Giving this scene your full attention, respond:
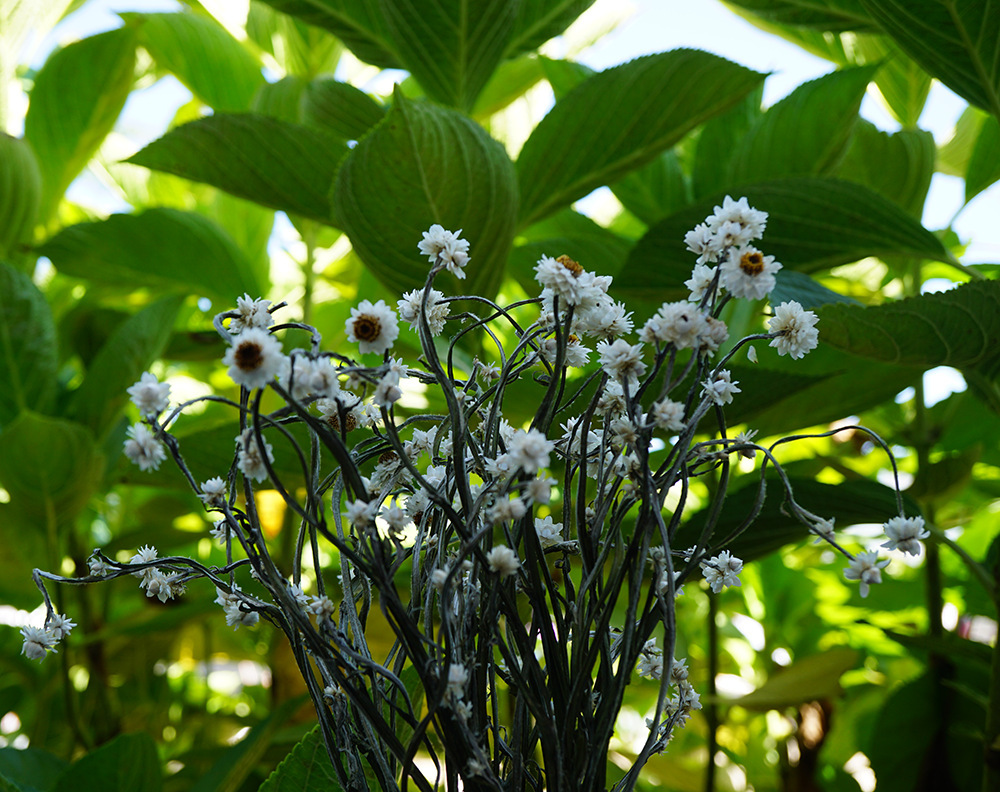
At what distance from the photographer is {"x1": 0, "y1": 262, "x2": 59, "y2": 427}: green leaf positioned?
0.68 m

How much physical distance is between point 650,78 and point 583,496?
16.0 inches

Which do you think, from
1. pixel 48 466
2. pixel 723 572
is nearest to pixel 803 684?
pixel 723 572

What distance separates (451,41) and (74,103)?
49 cm

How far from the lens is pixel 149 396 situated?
218mm

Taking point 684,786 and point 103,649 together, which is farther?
point 103,649

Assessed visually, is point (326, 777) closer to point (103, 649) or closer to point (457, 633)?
point (457, 633)

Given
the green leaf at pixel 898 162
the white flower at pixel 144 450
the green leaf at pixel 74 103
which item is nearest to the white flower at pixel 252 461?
the white flower at pixel 144 450

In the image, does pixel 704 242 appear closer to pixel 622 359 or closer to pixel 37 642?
pixel 622 359

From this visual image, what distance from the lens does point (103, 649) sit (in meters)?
0.78

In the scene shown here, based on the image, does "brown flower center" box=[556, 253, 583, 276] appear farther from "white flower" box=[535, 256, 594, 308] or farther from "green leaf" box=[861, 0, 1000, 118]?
"green leaf" box=[861, 0, 1000, 118]

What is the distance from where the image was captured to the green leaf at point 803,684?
60cm

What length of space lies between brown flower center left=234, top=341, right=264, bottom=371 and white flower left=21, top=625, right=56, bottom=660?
13 cm

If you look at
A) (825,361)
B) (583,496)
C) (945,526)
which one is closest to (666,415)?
(583,496)

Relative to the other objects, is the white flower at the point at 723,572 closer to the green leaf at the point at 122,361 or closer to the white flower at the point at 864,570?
the white flower at the point at 864,570
